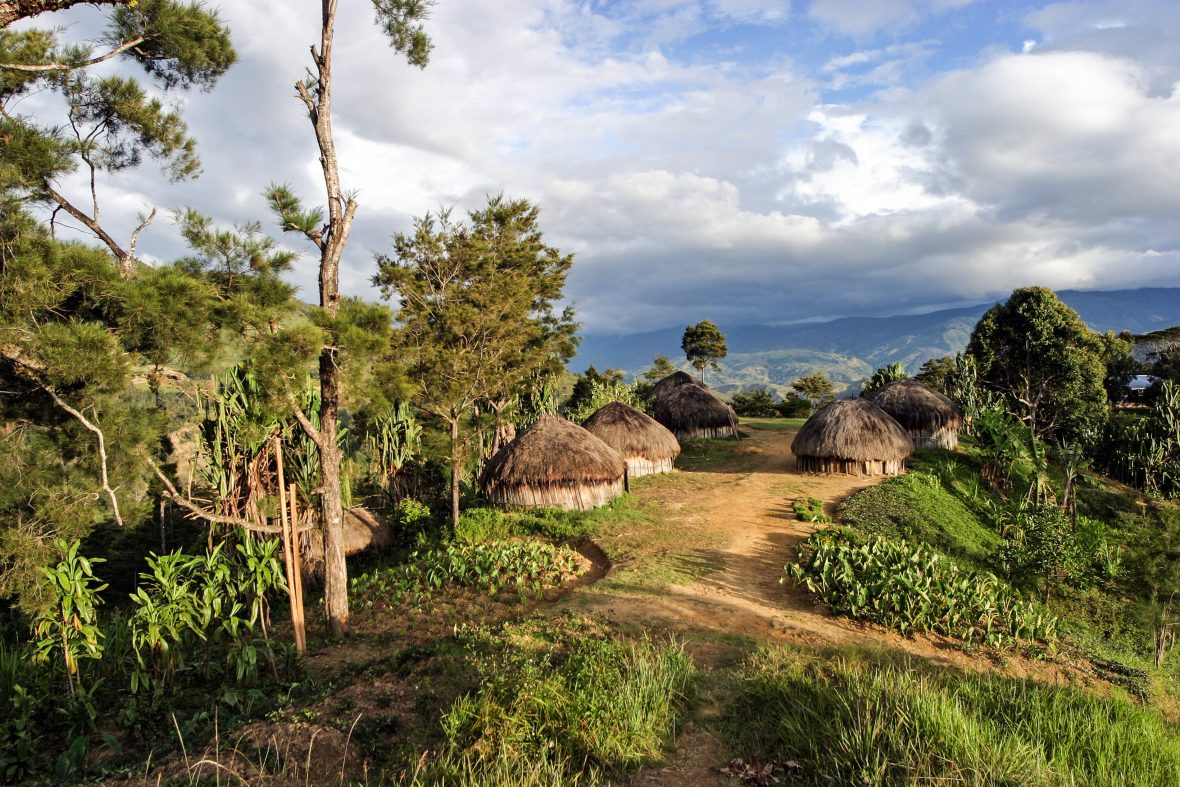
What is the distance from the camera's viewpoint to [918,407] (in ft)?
68.7

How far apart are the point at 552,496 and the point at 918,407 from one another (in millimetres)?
14429

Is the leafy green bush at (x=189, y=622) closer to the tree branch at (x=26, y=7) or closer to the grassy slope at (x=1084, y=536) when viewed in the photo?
the tree branch at (x=26, y=7)

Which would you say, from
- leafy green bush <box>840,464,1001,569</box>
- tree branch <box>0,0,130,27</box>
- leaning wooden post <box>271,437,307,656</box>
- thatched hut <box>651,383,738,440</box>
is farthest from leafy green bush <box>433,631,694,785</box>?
thatched hut <box>651,383,738,440</box>

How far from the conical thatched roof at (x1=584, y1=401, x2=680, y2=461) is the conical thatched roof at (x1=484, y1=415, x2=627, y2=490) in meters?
2.79

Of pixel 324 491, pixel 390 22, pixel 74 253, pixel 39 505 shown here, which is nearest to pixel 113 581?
pixel 39 505

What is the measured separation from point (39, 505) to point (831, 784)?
11941 millimetres

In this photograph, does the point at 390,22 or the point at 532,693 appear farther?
the point at 390,22

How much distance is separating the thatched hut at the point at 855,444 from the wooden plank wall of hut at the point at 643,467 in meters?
Result: 4.20

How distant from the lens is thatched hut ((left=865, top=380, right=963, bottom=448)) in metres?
20.8

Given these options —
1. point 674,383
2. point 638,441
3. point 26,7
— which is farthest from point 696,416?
point 26,7

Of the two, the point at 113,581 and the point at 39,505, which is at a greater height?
the point at 39,505

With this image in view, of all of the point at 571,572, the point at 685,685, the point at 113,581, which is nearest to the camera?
the point at 685,685

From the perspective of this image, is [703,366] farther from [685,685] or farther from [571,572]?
[685,685]

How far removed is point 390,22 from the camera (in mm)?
7934
